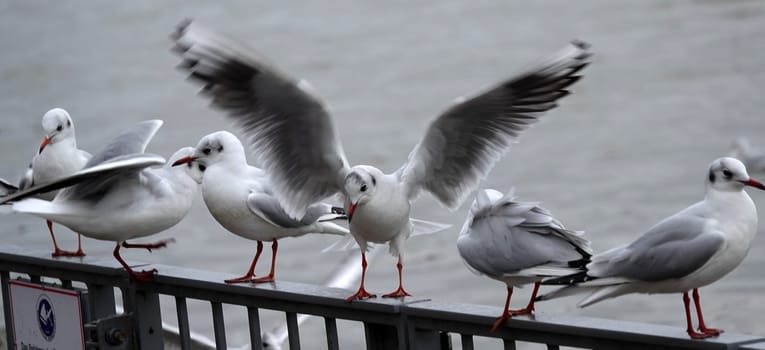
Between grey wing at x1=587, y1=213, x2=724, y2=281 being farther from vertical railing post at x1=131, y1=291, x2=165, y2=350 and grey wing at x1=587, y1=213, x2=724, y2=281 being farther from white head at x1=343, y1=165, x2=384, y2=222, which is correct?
vertical railing post at x1=131, y1=291, x2=165, y2=350

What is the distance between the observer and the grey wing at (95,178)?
311 centimetres

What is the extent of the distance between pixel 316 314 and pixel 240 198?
500mm

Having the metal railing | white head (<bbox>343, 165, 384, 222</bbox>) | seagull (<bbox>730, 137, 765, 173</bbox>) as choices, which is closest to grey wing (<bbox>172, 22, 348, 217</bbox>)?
white head (<bbox>343, 165, 384, 222</bbox>)

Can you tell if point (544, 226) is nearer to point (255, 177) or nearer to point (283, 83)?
point (283, 83)

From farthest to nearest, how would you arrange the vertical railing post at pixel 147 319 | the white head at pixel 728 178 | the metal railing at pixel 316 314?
the vertical railing post at pixel 147 319 → the white head at pixel 728 178 → the metal railing at pixel 316 314

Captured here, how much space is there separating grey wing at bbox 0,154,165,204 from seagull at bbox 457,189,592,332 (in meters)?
0.75

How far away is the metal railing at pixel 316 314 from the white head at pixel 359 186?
20 centimetres

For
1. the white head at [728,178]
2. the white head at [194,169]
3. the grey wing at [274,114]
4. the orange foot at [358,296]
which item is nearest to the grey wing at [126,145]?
the white head at [194,169]

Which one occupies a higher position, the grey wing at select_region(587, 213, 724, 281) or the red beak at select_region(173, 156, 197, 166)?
the red beak at select_region(173, 156, 197, 166)

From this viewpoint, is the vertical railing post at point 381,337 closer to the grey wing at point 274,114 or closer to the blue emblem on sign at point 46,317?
the grey wing at point 274,114

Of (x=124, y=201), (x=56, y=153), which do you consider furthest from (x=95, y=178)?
(x=56, y=153)

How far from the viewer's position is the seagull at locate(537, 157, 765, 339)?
8.20 ft

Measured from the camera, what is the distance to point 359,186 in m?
3.08

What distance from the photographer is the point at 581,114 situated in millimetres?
14273
